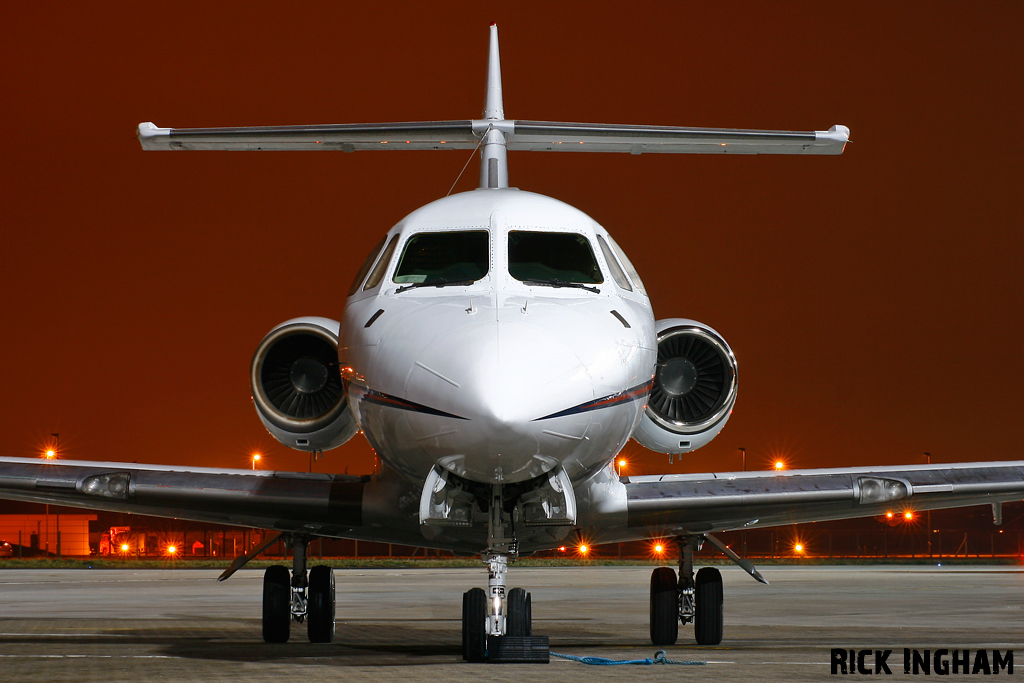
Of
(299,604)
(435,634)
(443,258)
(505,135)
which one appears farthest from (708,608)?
(443,258)

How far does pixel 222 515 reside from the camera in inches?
474

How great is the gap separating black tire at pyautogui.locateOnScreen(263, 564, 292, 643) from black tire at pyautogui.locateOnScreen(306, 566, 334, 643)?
24 centimetres

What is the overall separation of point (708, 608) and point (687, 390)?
9.44ft

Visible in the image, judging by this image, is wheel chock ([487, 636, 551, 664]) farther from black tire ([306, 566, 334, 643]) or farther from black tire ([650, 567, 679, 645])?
black tire ([306, 566, 334, 643])

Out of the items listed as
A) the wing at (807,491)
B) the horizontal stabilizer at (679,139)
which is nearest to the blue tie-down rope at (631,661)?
the wing at (807,491)

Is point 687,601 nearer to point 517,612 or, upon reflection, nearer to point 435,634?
point 435,634

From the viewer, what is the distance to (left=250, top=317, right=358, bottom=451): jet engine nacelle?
437 inches

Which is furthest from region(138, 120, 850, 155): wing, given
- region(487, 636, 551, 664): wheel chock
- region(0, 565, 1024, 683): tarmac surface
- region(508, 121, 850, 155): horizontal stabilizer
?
region(487, 636, 551, 664): wheel chock

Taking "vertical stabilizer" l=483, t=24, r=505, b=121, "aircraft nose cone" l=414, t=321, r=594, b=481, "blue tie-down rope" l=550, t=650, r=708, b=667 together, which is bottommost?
"blue tie-down rope" l=550, t=650, r=708, b=667

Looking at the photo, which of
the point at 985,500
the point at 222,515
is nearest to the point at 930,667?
the point at 985,500

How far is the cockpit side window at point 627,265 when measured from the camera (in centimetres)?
957

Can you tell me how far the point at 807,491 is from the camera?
11.5 meters

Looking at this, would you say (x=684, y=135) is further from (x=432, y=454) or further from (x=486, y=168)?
(x=432, y=454)

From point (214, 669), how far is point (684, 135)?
6776 millimetres
